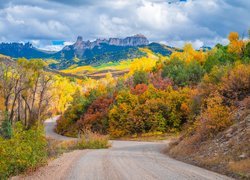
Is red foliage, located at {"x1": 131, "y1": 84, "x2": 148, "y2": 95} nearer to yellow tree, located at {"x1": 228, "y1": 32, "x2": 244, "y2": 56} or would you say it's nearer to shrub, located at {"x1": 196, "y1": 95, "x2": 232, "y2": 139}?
yellow tree, located at {"x1": 228, "y1": 32, "x2": 244, "y2": 56}

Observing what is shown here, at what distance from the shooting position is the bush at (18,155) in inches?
655

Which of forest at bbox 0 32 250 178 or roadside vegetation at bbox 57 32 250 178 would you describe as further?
forest at bbox 0 32 250 178

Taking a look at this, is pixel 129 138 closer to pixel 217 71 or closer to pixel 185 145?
pixel 217 71

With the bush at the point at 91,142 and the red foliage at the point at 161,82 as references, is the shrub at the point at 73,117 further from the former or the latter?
the bush at the point at 91,142

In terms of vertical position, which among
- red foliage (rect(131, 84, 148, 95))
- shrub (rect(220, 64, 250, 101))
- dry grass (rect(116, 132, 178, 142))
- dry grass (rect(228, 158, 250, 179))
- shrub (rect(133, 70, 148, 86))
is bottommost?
dry grass (rect(116, 132, 178, 142))

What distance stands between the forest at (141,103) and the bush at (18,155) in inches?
1.8

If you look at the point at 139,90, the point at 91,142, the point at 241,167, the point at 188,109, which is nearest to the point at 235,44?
the point at 139,90

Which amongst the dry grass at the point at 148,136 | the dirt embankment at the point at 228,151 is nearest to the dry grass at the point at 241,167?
the dirt embankment at the point at 228,151

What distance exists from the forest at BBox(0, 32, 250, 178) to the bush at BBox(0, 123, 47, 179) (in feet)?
0.15

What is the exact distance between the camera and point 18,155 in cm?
1736

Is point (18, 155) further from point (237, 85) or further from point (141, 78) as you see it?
point (141, 78)

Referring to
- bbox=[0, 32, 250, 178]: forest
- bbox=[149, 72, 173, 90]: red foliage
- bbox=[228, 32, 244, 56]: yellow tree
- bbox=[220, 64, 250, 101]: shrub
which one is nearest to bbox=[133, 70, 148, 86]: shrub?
bbox=[0, 32, 250, 178]: forest

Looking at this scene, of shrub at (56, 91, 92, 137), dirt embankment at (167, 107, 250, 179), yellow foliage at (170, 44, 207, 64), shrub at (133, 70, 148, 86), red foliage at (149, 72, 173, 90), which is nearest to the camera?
dirt embankment at (167, 107, 250, 179)

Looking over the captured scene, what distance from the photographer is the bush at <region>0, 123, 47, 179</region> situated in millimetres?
→ 16641
